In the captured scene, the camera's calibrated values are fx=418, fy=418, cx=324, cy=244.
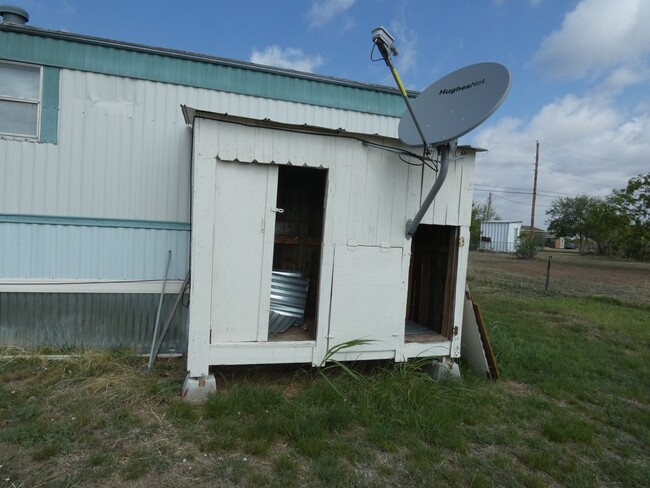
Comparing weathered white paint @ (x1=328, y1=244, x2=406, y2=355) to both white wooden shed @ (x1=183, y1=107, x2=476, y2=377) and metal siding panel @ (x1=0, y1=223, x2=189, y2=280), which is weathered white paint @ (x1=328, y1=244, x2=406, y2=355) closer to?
white wooden shed @ (x1=183, y1=107, x2=476, y2=377)

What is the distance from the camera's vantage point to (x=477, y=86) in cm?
361

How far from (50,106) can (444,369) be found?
498 centimetres

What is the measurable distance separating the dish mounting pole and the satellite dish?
0.14 metres

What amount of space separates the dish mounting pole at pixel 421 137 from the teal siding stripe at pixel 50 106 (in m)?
3.52

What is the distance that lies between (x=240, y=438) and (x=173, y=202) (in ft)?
9.49

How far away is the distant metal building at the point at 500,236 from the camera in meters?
41.6

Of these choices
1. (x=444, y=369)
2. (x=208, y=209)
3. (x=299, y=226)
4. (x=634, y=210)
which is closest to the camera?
(x=208, y=209)

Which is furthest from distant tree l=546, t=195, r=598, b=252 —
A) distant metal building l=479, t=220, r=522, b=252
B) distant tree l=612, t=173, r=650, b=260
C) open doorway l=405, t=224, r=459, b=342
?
open doorway l=405, t=224, r=459, b=342

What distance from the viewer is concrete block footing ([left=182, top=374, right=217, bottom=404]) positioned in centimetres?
353

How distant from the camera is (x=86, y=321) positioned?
183 inches

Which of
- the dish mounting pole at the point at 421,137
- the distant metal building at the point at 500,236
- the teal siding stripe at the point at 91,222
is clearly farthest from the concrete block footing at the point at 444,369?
the distant metal building at the point at 500,236

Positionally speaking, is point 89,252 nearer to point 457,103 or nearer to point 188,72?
point 188,72

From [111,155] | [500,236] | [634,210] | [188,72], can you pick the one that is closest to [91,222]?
[111,155]

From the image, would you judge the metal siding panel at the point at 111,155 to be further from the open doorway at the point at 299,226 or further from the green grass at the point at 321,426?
the green grass at the point at 321,426
